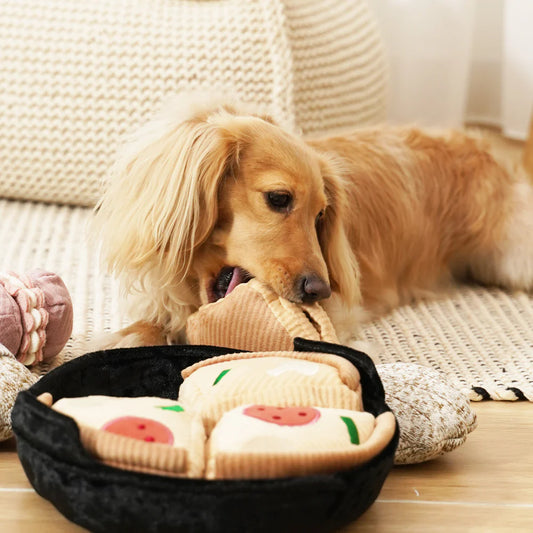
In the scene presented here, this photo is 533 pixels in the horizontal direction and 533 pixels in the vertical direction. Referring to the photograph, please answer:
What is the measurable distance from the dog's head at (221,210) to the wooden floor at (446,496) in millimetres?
357

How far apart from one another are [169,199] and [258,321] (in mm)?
265

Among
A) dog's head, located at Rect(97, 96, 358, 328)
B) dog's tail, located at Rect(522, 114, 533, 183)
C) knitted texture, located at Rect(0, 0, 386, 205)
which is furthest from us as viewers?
dog's tail, located at Rect(522, 114, 533, 183)

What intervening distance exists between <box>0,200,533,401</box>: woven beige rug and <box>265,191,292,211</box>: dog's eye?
14.9 inches

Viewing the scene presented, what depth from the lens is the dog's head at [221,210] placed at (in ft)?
4.86

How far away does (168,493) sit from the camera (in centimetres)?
90

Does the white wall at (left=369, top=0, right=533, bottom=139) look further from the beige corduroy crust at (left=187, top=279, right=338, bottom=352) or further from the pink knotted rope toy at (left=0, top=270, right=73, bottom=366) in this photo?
the pink knotted rope toy at (left=0, top=270, right=73, bottom=366)

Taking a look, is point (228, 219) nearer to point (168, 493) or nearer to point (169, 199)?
point (169, 199)

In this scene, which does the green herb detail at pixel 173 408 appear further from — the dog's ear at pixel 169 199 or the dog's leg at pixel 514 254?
the dog's leg at pixel 514 254

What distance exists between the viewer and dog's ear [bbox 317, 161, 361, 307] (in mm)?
1674

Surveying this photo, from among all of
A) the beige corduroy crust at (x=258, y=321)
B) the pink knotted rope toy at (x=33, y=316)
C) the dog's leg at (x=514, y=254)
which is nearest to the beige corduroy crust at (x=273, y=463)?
the beige corduroy crust at (x=258, y=321)

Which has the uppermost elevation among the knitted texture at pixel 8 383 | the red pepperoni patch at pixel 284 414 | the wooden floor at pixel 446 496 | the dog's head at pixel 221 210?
the dog's head at pixel 221 210

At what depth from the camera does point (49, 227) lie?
231 cm

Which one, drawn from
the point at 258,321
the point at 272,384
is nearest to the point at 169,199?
the point at 258,321

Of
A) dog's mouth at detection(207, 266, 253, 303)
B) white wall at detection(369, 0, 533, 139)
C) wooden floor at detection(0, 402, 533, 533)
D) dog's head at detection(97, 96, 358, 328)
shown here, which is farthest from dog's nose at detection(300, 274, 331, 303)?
white wall at detection(369, 0, 533, 139)
